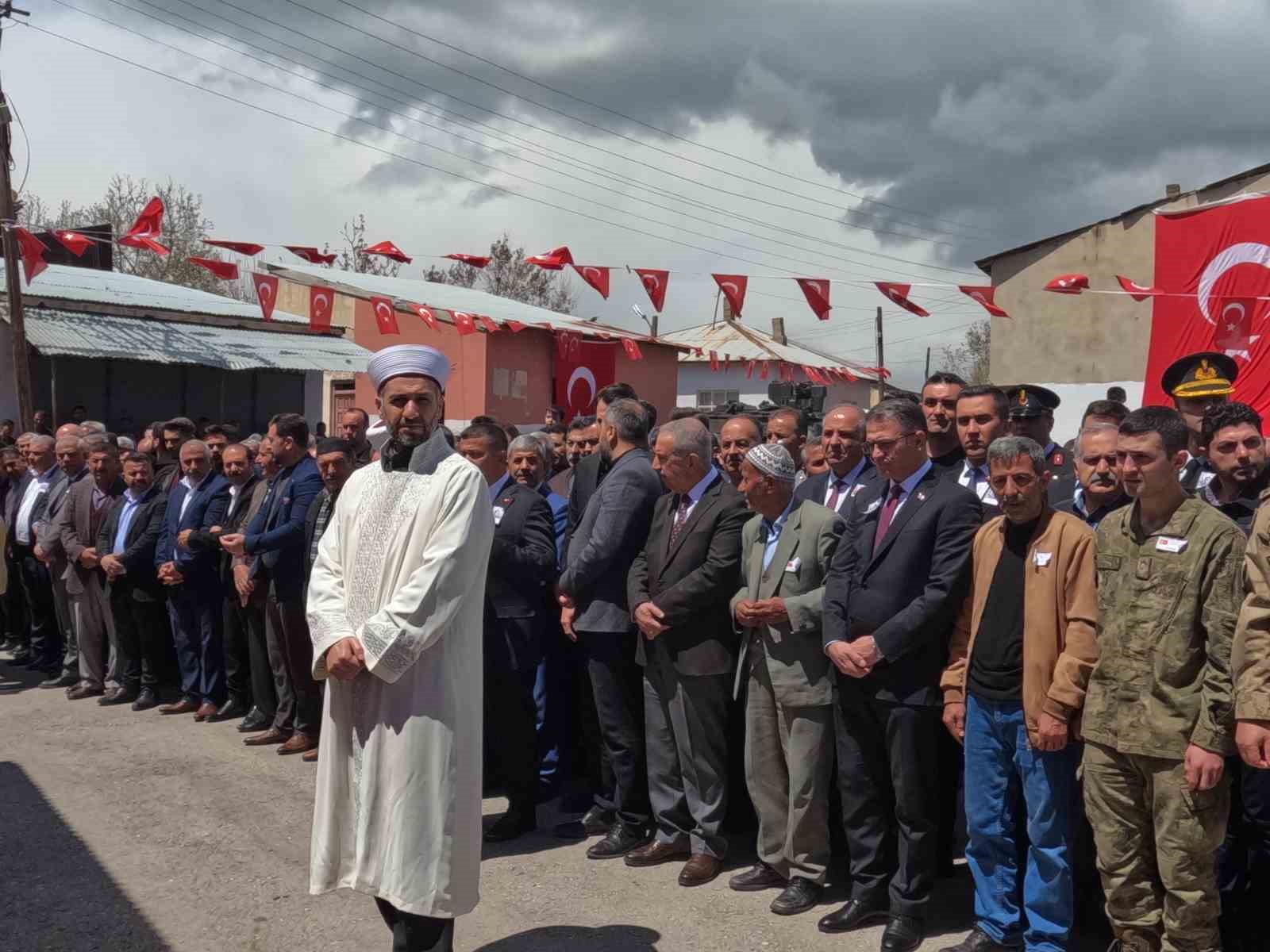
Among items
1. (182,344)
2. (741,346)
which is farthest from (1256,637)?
(741,346)

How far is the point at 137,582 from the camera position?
857 cm

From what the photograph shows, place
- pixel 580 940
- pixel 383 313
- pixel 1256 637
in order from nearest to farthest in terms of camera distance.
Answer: pixel 1256 637 < pixel 580 940 < pixel 383 313

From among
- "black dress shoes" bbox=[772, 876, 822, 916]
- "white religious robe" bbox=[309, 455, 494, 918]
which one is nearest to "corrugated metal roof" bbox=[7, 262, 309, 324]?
"white religious robe" bbox=[309, 455, 494, 918]

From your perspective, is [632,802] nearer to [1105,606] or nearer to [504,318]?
[1105,606]

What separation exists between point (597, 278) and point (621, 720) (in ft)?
28.0

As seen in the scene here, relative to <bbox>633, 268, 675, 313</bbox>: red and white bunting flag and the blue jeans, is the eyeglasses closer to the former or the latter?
the blue jeans

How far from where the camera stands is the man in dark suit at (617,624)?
5512mm

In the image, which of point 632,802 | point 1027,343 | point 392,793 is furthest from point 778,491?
point 1027,343

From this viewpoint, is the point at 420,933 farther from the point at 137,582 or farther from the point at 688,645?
the point at 137,582

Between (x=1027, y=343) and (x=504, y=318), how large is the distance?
427 inches

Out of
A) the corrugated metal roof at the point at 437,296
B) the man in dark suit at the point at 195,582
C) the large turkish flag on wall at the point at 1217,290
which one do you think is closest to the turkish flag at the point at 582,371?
the corrugated metal roof at the point at 437,296

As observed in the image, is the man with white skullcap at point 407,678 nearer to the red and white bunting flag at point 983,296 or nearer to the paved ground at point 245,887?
the paved ground at point 245,887

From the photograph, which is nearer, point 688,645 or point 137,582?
point 688,645

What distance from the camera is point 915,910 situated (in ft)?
14.5
